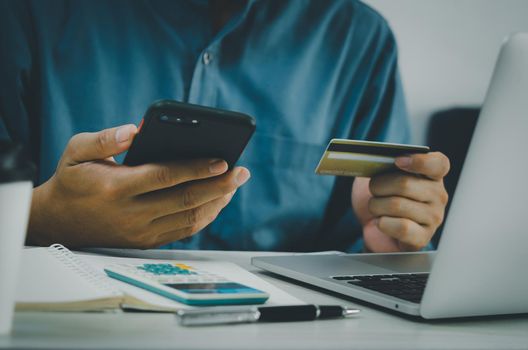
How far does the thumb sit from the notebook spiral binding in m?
0.11

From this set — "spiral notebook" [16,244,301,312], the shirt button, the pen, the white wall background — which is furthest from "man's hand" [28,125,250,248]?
the white wall background

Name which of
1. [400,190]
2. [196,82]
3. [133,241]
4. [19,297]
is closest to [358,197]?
[400,190]

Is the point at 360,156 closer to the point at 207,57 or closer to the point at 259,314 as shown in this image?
the point at 259,314

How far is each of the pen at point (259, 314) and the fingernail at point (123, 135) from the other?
0.26 metres

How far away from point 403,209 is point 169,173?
1.37 feet

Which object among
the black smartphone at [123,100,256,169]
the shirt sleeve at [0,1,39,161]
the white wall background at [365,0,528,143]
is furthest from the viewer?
the white wall background at [365,0,528,143]

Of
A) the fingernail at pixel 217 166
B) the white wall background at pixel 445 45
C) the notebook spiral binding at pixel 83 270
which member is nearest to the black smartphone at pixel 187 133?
the fingernail at pixel 217 166

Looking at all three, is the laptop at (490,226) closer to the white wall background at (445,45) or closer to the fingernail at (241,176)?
the fingernail at (241,176)

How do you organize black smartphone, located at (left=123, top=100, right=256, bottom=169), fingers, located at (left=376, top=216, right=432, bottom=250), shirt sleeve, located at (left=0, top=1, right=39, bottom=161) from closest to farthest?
1. black smartphone, located at (left=123, top=100, right=256, bottom=169)
2. fingers, located at (left=376, top=216, right=432, bottom=250)
3. shirt sleeve, located at (left=0, top=1, right=39, bottom=161)

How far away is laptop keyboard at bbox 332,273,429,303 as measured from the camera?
562 mm

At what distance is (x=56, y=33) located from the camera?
1.13 meters

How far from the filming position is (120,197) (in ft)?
2.35

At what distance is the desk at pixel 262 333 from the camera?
0.38m

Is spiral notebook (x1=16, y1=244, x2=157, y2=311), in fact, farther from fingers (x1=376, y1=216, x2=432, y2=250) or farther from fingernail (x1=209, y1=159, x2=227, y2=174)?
fingers (x1=376, y1=216, x2=432, y2=250)
